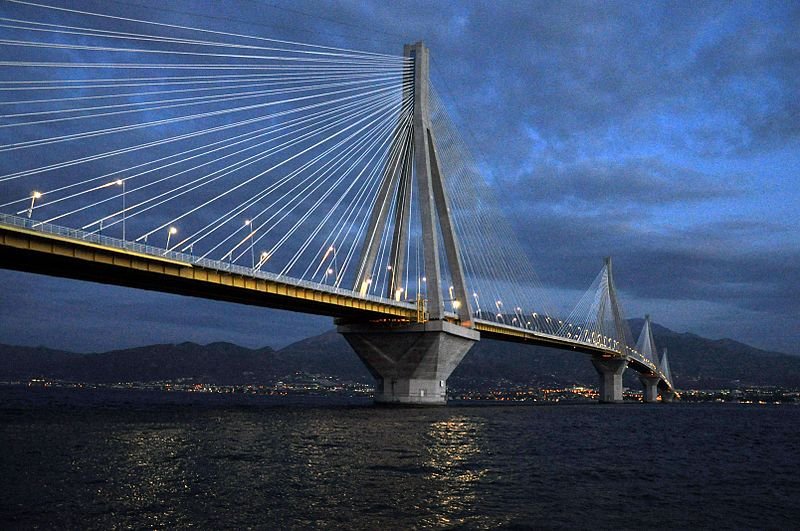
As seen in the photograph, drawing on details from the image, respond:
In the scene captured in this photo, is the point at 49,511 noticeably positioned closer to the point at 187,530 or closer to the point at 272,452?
the point at 187,530

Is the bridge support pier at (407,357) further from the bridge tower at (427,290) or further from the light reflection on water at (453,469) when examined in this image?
the light reflection on water at (453,469)

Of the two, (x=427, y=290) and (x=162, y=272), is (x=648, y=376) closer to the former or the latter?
(x=427, y=290)

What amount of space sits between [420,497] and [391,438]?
15687mm

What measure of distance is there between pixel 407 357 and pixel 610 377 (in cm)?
7689

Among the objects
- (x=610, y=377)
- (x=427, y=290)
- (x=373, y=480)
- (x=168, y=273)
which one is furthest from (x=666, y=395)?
(x=373, y=480)

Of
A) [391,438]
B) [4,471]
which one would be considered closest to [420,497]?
[4,471]

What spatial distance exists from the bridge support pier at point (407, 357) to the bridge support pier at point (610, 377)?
7068cm

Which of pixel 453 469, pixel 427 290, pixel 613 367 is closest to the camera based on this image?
pixel 453 469

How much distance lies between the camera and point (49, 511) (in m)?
15.7

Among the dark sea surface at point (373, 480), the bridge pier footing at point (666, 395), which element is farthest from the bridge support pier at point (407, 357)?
the bridge pier footing at point (666, 395)

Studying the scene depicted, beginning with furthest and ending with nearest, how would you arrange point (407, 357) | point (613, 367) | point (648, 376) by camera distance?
point (648, 376), point (613, 367), point (407, 357)

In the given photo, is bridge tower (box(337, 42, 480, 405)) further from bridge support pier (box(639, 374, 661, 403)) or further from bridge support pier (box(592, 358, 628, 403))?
bridge support pier (box(639, 374, 661, 403))

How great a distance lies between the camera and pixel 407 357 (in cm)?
6544

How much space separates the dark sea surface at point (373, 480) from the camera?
1614 cm
